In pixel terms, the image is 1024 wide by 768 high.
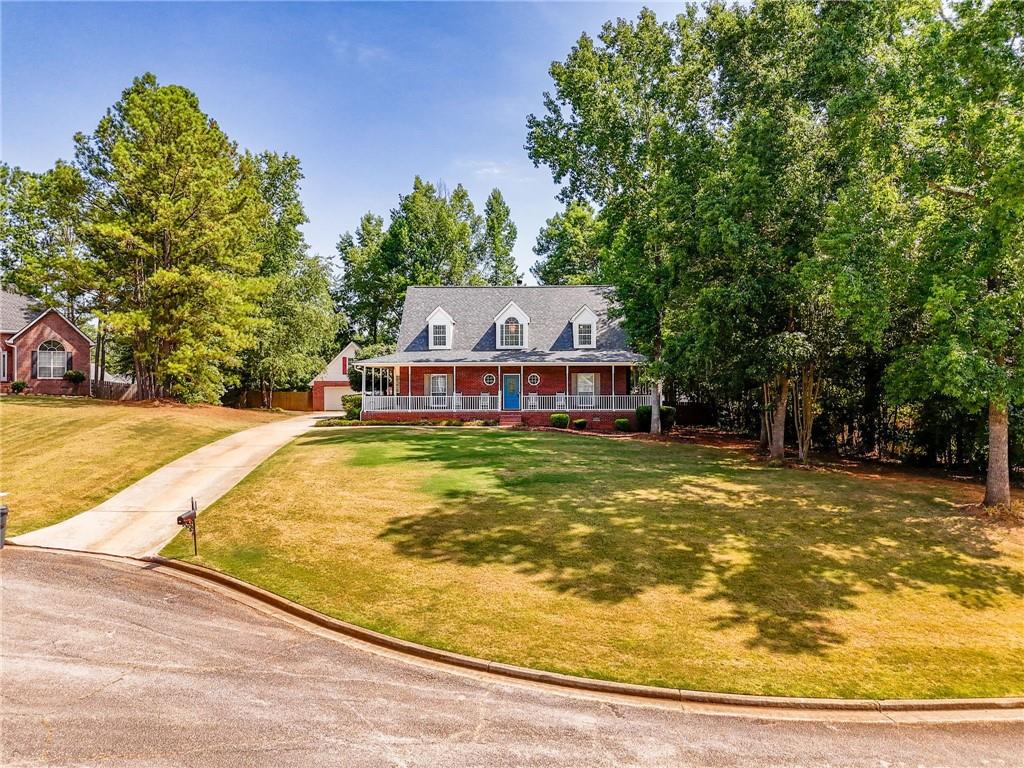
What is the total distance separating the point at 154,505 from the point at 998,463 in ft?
69.6

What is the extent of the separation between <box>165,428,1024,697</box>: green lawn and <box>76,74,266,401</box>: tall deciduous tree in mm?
16911

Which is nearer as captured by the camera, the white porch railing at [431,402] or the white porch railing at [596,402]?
the white porch railing at [596,402]

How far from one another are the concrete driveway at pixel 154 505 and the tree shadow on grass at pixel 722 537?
523 centimetres

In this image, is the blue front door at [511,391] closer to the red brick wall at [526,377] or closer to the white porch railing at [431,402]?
the red brick wall at [526,377]

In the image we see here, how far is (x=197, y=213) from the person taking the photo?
1187 inches

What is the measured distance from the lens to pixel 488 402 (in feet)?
101

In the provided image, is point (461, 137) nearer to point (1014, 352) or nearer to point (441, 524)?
point (441, 524)

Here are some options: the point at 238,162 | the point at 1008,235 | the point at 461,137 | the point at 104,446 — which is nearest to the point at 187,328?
the point at 104,446

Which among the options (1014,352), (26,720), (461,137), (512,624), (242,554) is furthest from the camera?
(461,137)

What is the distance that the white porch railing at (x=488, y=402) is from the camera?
30344 mm

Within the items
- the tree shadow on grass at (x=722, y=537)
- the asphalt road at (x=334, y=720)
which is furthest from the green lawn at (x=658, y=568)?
the asphalt road at (x=334, y=720)

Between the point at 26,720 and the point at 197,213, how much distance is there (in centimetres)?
2981

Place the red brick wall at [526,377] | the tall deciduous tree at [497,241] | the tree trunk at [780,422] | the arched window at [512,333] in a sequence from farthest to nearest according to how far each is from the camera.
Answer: the tall deciduous tree at [497,241]
the arched window at [512,333]
the red brick wall at [526,377]
the tree trunk at [780,422]

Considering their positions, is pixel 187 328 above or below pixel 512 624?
above
